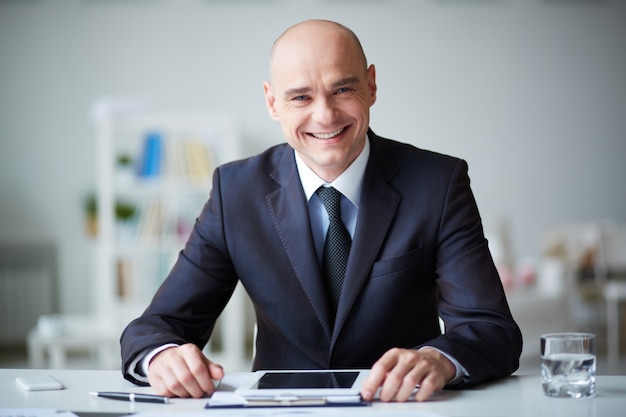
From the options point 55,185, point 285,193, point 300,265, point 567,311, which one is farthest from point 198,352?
point 55,185

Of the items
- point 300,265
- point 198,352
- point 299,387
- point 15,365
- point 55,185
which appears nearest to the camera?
point 299,387

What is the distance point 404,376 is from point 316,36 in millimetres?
725

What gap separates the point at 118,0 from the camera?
666cm

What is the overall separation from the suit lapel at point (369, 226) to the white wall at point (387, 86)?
470cm

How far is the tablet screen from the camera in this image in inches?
50.8

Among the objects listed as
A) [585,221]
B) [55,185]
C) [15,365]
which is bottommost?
[15,365]

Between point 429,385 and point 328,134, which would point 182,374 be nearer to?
point 429,385

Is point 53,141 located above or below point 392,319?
above

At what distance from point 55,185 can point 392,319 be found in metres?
5.23

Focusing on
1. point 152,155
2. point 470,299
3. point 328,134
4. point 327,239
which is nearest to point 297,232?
point 327,239

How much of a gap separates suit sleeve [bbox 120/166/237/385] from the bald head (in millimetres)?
366

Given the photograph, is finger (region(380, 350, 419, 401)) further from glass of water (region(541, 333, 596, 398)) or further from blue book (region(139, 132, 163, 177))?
blue book (region(139, 132, 163, 177))

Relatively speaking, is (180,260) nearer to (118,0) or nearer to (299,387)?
(299,387)

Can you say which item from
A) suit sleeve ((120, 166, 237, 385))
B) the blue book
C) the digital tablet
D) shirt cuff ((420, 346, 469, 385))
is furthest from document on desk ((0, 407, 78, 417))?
the blue book
